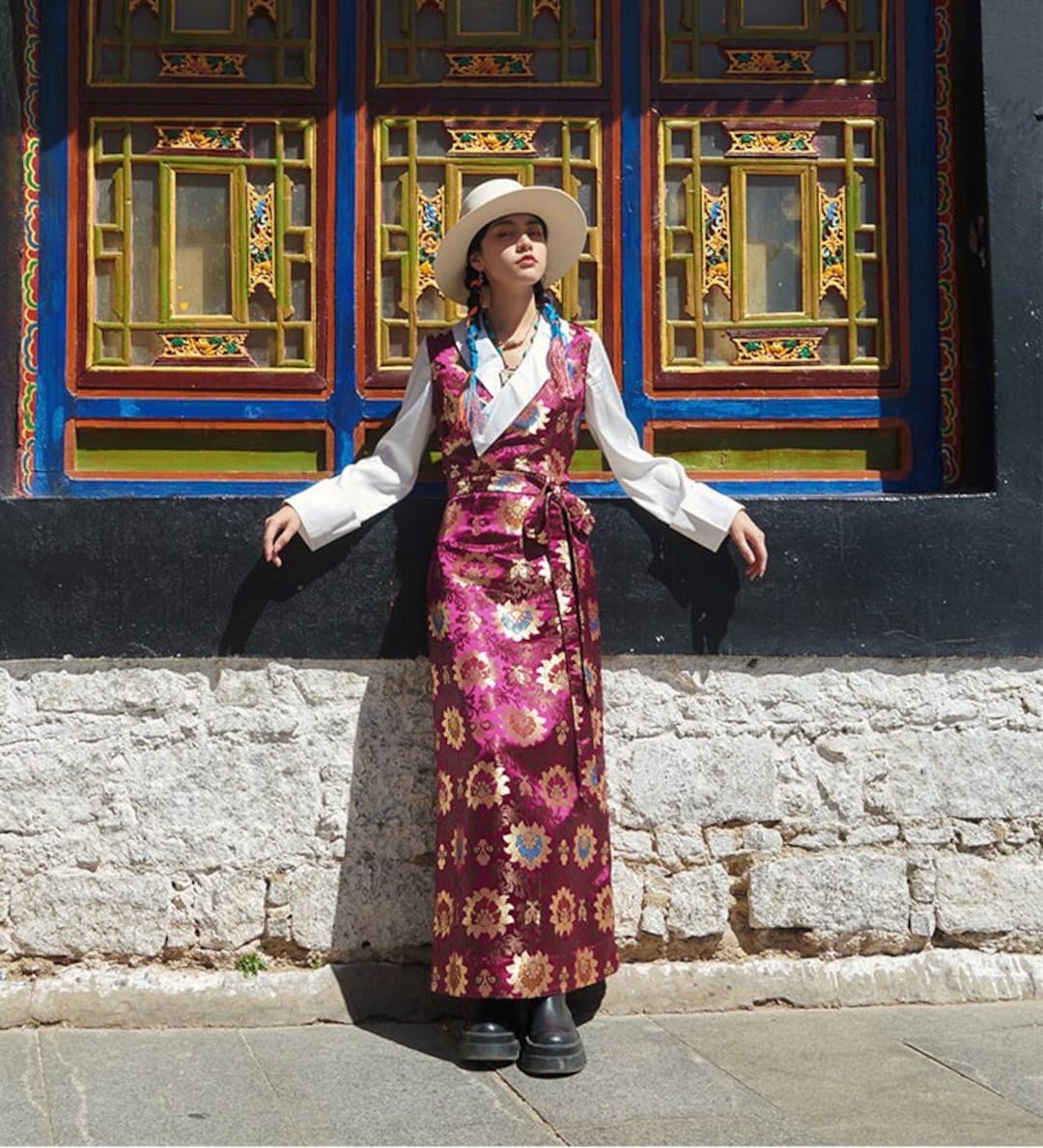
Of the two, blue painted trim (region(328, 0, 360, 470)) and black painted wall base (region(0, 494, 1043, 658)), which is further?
blue painted trim (region(328, 0, 360, 470))

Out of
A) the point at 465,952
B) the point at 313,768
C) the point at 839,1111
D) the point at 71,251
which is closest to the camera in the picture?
the point at 839,1111

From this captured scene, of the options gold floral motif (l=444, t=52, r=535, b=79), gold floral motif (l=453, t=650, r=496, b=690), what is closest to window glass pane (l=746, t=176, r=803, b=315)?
gold floral motif (l=444, t=52, r=535, b=79)

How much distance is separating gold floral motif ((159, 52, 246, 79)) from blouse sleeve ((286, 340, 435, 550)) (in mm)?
1100

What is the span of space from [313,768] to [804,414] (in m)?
1.77

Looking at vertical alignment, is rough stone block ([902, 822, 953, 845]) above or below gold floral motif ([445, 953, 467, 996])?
above

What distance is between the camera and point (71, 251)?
4.83 metres

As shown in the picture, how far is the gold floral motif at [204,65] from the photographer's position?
487 cm

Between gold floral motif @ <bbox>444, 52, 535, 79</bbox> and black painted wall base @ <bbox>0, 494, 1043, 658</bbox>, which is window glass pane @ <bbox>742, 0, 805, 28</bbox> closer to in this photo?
gold floral motif @ <bbox>444, 52, 535, 79</bbox>

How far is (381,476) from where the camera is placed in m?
4.50

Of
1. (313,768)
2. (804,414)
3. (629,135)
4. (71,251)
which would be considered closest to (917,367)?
(804,414)

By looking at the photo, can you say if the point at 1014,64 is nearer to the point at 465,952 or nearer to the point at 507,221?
the point at 507,221

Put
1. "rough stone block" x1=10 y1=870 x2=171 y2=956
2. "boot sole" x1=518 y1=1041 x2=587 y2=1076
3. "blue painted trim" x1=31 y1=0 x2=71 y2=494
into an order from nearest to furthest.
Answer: "boot sole" x1=518 y1=1041 x2=587 y2=1076, "rough stone block" x1=10 y1=870 x2=171 y2=956, "blue painted trim" x1=31 y1=0 x2=71 y2=494

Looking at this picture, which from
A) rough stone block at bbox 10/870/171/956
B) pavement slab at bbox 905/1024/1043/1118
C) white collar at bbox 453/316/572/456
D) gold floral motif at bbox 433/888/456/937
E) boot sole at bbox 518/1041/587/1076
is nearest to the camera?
pavement slab at bbox 905/1024/1043/1118

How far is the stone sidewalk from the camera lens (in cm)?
353
